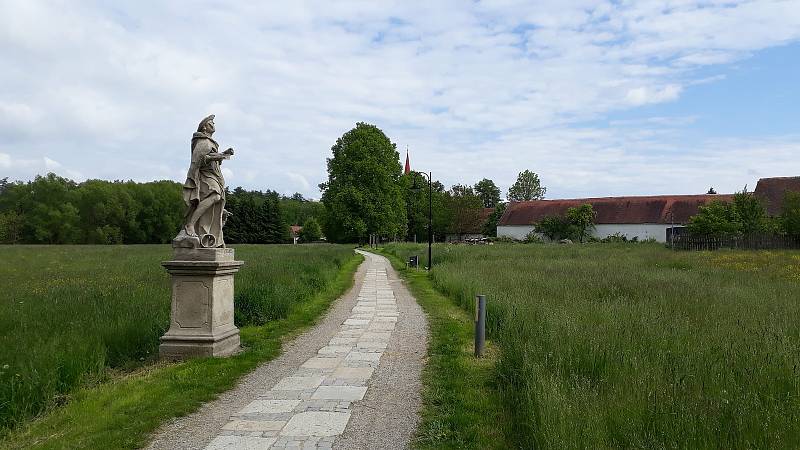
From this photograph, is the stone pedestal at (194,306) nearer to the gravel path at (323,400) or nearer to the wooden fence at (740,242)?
the gravel path at (323,400)

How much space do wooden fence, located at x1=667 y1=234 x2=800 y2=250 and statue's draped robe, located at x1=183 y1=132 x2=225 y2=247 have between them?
31216mm

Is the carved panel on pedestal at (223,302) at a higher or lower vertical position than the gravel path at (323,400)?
higher

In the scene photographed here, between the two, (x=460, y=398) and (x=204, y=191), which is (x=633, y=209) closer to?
(x=204, y=191)

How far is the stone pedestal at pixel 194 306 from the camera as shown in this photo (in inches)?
289

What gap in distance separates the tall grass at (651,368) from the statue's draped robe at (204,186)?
14.5 feet

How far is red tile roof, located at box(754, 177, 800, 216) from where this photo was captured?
51.5 meters

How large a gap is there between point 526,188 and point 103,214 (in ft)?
225

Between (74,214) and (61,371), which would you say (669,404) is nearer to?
(61,371)

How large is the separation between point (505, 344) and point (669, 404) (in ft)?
9.67

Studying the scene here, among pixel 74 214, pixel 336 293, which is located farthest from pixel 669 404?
pixel 74 214

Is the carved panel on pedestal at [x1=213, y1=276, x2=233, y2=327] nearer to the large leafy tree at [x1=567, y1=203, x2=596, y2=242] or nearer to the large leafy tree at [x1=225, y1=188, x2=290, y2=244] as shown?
the large leafy tree at [x1=567, y1=203, x2=596, y2=242]

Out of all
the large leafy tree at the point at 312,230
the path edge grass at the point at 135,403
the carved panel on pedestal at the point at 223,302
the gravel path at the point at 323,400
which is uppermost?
the large leafy tree at the point at 312,230

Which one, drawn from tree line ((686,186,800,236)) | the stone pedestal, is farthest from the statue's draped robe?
tree line ((686,186,800,236))

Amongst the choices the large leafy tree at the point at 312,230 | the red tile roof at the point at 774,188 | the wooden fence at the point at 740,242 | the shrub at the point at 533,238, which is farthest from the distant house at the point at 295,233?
the wooden fence at the point at 740,242
